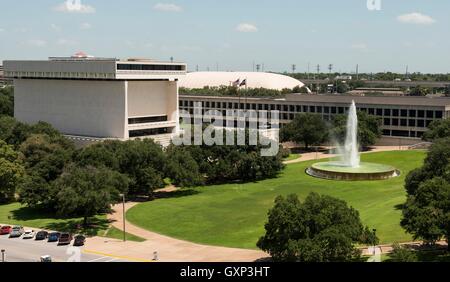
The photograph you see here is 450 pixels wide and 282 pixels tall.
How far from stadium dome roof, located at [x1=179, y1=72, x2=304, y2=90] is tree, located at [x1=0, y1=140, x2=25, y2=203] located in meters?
116

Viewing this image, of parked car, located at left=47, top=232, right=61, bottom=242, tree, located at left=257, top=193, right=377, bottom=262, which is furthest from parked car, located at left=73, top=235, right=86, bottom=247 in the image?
tree, located at left=257, top=193, right=377, bottom=262

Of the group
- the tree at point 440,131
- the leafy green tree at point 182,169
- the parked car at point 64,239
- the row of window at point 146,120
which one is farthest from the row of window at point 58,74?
the tree at point 440,131

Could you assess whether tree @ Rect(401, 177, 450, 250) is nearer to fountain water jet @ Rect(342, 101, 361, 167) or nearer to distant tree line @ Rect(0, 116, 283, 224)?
distant tree line @ Rect(0, 116, 283, 224)

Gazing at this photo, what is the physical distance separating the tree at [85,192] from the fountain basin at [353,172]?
29.3 meters

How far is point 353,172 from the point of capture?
7119 centimetres

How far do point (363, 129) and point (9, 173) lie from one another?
6049 cm

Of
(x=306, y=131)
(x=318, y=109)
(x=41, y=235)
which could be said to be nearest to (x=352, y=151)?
(x=306, y=131)

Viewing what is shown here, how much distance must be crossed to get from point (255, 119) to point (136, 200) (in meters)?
59.0

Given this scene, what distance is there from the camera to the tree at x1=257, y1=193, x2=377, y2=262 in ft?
106

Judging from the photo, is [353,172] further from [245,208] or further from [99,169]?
[99,169]

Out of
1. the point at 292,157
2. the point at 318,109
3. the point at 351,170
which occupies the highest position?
the point at 318,109

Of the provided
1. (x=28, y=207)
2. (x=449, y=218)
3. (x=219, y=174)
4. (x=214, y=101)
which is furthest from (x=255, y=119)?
(x=449, y=218)

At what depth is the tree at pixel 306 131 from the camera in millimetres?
98688
